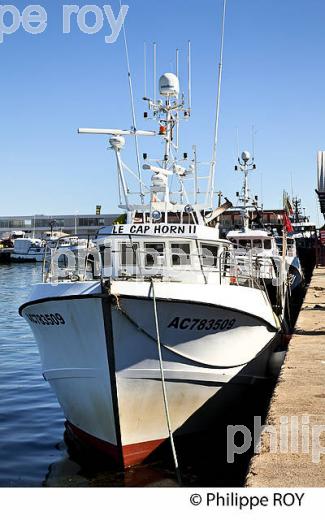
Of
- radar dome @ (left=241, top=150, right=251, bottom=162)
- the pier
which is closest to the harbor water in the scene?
the pier

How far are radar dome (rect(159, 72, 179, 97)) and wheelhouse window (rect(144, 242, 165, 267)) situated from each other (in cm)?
438

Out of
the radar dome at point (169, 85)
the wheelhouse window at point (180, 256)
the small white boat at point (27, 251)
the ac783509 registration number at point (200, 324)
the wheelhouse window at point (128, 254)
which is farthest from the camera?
the small white boat at point (27, 251)

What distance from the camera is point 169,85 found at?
→ 48.9 ft

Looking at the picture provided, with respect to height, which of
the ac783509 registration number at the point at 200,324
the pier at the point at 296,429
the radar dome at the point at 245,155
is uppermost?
the radar dome at the point at 245,155

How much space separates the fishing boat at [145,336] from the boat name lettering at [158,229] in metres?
0.02

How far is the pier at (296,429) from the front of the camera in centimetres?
646

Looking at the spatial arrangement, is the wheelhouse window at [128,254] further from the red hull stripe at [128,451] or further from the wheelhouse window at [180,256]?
the red hull stripe at [128,451]

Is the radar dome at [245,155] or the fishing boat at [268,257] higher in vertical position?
the radar dome at [245,155]

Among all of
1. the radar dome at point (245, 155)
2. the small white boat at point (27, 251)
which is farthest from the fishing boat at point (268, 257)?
the small white boat at point (27, 251)

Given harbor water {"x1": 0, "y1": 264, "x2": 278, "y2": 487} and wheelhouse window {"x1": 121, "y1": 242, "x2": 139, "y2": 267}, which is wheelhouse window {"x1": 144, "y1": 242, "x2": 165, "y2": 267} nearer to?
wheelhouse window {"x1": 121, "y1": 242, "x2": 139, "y2": 267}

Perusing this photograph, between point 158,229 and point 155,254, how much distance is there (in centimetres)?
63

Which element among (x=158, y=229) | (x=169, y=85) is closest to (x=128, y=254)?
(x=158, y=229)

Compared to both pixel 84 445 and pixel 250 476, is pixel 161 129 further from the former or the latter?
pixel 250 476

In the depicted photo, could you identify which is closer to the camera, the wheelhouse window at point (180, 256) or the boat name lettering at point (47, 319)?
the boat name lettering at point (47, 319)
